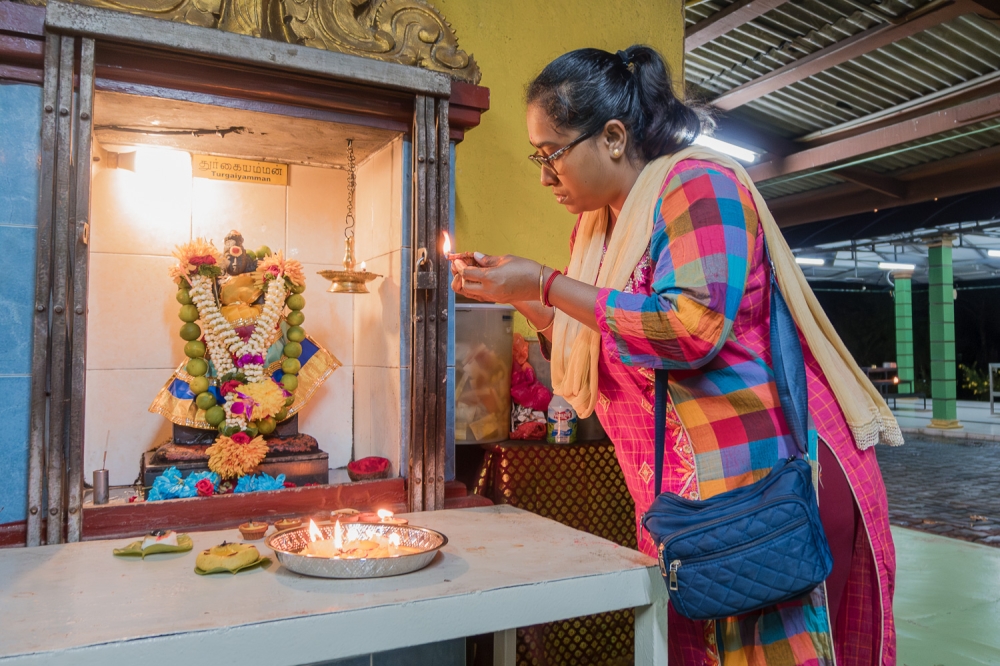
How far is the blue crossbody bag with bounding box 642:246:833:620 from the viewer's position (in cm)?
126

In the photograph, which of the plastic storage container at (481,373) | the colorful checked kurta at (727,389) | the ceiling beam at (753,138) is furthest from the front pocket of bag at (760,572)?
the ceiling beam at (753,138)

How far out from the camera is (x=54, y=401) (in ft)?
5.54

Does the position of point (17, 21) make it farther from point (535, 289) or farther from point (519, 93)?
point (519, 93)

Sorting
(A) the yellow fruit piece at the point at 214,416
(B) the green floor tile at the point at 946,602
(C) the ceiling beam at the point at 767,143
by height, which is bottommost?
(B) the green floor tile at the point at 946,602

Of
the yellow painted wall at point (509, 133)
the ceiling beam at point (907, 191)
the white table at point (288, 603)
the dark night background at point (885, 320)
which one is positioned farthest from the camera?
the dark night background at point (885, 320)

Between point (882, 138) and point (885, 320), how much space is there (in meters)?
19.7

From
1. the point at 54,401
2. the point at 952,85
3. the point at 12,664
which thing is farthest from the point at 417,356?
the point at 952,85

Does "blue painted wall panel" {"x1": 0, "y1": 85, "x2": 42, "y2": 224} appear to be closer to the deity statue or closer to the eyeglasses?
the deity statue

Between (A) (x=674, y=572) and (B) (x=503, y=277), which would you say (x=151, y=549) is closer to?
(B) (x=503, y=277)

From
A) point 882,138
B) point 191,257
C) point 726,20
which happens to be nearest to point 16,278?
point 191,257

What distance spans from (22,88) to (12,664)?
1.36 m

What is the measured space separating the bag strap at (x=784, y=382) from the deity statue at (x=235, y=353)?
1313 mm

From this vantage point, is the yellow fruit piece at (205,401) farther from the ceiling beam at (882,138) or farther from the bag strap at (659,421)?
the ceiling beam at (882,138)

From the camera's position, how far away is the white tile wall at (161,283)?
94.7 inches
